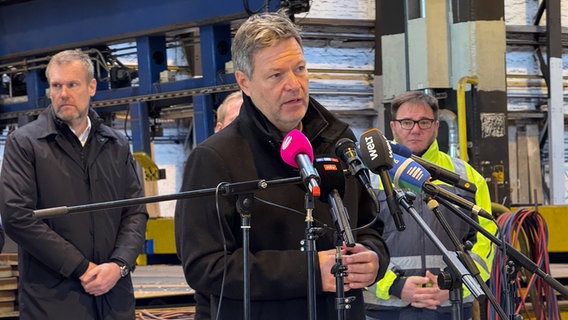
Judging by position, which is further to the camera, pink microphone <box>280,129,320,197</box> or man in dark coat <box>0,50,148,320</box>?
man in dark coat <box>0,50,148,320</box>

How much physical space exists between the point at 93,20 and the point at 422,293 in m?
5.12

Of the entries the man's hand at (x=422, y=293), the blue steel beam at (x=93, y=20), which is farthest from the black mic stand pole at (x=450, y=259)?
the blue steel beam at (x=93, y=20)

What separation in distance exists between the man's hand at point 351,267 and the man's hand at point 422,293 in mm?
1218

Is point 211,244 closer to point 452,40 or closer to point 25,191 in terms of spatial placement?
point 25,191

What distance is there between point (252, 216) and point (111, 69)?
5655mm

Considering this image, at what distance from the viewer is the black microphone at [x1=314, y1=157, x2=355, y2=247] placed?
1991mm

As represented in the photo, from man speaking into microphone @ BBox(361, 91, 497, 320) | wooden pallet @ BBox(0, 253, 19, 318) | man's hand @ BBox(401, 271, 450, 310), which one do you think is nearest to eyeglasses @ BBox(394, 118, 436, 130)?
man speaking into microphone @ BBox(361, 91, 497, 320)

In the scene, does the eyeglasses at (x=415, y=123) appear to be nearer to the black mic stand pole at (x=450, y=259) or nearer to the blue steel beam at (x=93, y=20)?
the black mic stand pole at (x=450, y=259)

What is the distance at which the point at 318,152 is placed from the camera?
2.42 m

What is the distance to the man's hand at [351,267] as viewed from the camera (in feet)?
7.30

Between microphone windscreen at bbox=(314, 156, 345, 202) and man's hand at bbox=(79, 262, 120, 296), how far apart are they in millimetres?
1617

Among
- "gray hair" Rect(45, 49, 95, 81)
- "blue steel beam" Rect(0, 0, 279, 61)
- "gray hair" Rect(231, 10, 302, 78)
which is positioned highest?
"blue steel beam" Rect(0, 0, 279, 61)

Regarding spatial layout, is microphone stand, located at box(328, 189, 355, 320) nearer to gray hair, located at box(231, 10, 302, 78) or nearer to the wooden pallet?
gray hair, located at box(231, 10, 302, 78)

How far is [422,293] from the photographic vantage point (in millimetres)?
3432
